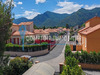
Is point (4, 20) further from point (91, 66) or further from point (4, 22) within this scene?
point (91, 66)

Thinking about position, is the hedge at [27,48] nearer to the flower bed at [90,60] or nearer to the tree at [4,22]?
the flower bed at [90,60]

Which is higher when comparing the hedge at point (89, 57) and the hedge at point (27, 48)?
the hedge at point (27, 48)

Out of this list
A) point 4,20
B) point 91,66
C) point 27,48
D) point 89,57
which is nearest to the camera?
point 4,20

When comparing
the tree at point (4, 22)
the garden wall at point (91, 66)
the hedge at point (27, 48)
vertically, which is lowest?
the garden wall at point (91, 66)

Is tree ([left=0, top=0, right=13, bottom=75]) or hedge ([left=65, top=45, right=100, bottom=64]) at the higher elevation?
tree ([left=0, top=0, right=13, bottom=75])

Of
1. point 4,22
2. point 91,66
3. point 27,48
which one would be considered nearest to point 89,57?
point 91,66

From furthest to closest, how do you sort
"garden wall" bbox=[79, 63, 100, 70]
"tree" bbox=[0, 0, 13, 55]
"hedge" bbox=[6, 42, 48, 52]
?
"hedge" bbox=[6, 42, 48, 52] → "garden wall" bbox=[79, 63, 100, 70] → "tree" bbox=[0, 0, 13, 55]

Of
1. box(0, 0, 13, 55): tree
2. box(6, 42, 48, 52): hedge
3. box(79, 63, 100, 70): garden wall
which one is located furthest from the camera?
box(6, 42, 48, 52): hedge

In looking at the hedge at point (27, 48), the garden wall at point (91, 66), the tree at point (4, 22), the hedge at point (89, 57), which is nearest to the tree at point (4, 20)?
the tree at point (4, 22)

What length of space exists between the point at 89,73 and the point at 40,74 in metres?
7.48

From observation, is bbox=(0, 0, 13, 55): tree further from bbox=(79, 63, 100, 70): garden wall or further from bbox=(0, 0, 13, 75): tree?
bbox=(79, 63, 100, 70): garden wall

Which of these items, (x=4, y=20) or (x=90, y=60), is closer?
(x=4, y=20)

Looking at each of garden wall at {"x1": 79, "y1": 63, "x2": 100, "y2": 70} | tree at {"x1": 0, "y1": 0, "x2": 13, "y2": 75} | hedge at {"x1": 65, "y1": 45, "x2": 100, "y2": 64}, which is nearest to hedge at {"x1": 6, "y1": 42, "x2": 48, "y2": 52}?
hedge at {"x1": 65, "y1": 45, "x2": 100, "y2": 64}

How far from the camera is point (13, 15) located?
6.64 m
